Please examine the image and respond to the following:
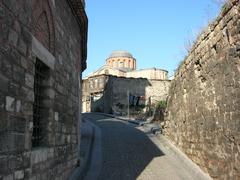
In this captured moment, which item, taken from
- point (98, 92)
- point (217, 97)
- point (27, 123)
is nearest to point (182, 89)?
point (217, 97)

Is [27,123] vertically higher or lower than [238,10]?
lower

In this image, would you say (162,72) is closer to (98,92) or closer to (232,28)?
(98,92)

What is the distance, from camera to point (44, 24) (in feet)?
24.1

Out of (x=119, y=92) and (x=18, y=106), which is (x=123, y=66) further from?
(x=18, y=106)

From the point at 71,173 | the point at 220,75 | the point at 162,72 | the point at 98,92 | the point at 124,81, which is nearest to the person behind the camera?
the point at 220,75

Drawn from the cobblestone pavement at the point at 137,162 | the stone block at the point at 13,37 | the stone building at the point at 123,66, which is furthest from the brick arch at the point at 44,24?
the stone building at the point at 123,66

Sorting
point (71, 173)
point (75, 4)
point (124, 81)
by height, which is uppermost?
point (124, 81)

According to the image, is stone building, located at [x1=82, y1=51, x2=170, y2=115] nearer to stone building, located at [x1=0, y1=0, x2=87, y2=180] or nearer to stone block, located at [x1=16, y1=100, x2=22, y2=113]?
stone building, located at [x1=0, y1=0, x2=87, y2=180]

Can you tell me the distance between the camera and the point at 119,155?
13562 mm

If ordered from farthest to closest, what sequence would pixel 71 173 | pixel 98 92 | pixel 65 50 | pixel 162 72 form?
pixel 162 72 < pixel 98 92 < pixel 71 173 < pixel 65 50

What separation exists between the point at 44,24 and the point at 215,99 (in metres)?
4.01

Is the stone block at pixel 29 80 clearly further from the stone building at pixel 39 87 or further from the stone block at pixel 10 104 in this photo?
the stone block at pixel 10 104

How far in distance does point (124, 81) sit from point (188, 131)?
37015mm

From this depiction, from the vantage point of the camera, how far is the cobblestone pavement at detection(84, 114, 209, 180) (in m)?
10.7
